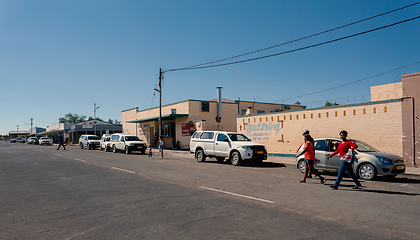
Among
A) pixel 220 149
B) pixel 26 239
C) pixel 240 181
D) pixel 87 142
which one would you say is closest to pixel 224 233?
pixel 26 239

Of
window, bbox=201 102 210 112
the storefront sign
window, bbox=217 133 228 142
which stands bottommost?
window, bbox=217 133 228 142

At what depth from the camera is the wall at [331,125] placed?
1516 cm

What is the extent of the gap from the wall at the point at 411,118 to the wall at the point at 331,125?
0.86 feet

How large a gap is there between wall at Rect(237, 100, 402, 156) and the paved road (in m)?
5.34

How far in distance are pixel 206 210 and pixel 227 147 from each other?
1069 centimetres

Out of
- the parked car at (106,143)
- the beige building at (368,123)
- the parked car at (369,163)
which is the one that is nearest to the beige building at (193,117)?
the parked car at (106,143)

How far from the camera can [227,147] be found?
17.1m

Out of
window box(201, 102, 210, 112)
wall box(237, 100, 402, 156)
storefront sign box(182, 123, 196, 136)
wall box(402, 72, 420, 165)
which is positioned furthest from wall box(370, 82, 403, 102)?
storefront sign box(182, 123, 196, 136)

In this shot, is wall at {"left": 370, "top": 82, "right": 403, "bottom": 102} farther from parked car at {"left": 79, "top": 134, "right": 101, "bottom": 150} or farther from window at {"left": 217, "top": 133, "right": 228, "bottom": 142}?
parked car at {"left": 79, "top": 134, "right": 101, "bottom": 150}

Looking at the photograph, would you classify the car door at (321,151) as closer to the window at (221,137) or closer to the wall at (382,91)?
the window at (221,137)

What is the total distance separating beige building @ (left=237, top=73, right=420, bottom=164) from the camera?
14.5 m

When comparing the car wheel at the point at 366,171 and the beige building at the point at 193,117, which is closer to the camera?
the car wheel at the point at 366,171

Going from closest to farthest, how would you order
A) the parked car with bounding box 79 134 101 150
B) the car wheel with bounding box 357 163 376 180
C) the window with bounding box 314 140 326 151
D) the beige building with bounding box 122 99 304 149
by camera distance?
the car wheel with bounding box 357 163 376 180, the window with bounding box 314 140 326 151, the beige building with bounding box 122 99 304 149, the parked car with bounding box 79 134 101 150

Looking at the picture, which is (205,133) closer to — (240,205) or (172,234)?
(240,205)
